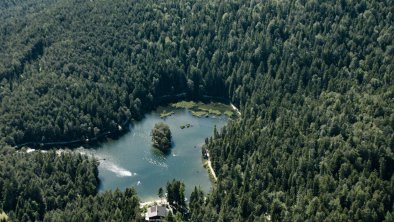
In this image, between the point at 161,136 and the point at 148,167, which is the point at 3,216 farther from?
the point at 161,136

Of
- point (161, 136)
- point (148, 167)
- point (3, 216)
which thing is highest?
point (161, 136)

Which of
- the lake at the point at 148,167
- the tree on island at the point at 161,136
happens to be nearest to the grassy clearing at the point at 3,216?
the lake at the point at 148,167

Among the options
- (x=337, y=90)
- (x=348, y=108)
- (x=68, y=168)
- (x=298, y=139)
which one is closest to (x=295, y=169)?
(x=298, y=139)

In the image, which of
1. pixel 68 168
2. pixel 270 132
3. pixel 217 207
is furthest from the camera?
pixel 270 132

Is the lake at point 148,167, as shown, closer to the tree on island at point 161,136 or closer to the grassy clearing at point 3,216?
the tree on island at point 161,136

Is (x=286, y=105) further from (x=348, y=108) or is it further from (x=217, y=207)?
(x=217, y=207)

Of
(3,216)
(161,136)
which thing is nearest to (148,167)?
(161,136)

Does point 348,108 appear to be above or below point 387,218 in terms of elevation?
above

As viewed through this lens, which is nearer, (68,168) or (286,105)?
(68,168)
